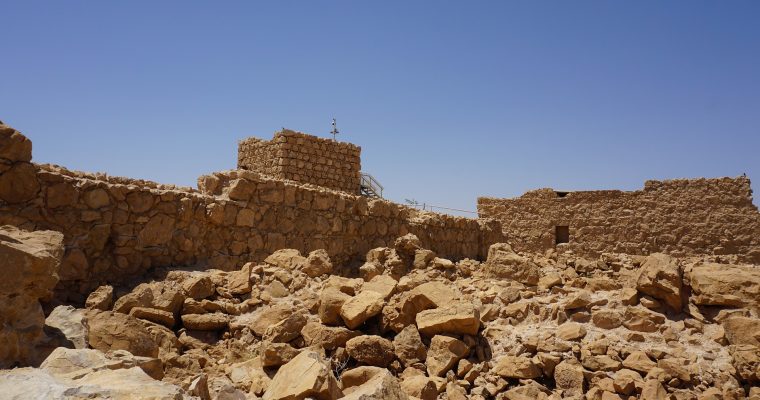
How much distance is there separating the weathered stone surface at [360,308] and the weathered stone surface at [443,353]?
0.71 meters

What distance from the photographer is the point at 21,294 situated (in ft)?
12.5

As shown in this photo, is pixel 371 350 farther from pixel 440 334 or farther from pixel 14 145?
pixel 14 145

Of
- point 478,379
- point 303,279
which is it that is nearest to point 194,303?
point 303,279

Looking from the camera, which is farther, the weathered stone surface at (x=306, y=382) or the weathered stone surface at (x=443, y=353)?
the weathered stone surface at (x=443, y=353)

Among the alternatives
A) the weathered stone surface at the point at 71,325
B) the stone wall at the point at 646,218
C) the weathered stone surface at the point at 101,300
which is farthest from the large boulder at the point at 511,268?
the stone wall at the point at 646,218

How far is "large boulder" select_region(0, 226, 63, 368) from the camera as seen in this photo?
3602 millimetres

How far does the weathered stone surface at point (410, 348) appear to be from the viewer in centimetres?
497

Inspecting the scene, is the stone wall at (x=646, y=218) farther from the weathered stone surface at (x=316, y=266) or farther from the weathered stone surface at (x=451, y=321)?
the weathered stone surface at (x=451, y=321)

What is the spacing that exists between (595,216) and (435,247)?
855 centimetres

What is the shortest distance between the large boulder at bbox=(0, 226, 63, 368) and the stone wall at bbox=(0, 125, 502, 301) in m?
2.03

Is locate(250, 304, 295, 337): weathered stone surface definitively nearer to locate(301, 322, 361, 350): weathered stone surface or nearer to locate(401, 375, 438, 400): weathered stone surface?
locate(301, 322, 361, 350): weathered stone surface

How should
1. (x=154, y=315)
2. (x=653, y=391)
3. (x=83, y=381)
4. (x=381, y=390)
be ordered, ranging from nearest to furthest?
(x=83, y=381) < (x=381, y=390) < (x=653, y=391) < (x=154, y=315)

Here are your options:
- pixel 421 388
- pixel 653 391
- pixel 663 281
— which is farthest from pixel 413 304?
pixel 663 281

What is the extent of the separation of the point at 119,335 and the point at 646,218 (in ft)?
54.2
